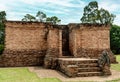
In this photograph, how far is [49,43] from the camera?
46.6 ft

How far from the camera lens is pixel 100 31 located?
16.3 m

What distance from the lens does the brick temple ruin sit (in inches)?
560

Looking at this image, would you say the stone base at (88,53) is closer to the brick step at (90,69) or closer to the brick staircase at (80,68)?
the brick staircase at (80,68)

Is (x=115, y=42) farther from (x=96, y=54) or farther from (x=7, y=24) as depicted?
(x=7, y=24)

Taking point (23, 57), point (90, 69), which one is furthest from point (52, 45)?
point (90, 69)

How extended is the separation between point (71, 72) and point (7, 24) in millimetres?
6683

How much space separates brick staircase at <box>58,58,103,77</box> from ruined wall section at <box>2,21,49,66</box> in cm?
325

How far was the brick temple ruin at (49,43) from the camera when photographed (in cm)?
1422

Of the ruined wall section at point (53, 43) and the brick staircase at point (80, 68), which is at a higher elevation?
the ruined wall section at point (53, 43)

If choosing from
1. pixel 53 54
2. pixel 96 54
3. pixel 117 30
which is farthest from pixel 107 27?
pixel 117 30

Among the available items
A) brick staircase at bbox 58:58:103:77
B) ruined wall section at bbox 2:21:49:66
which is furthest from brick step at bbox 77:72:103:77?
ruined wall section at bbox 2:21:49:66

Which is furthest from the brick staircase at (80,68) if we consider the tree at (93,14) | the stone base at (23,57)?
the tree at (93,14)

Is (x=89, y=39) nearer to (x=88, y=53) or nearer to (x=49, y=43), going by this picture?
(x=88, y=53)

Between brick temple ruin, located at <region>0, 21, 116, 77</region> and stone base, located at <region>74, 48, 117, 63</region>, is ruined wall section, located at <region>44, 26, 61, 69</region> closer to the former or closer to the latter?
brick temple ruin, located at <region>0, 21, 116, 77</region>
